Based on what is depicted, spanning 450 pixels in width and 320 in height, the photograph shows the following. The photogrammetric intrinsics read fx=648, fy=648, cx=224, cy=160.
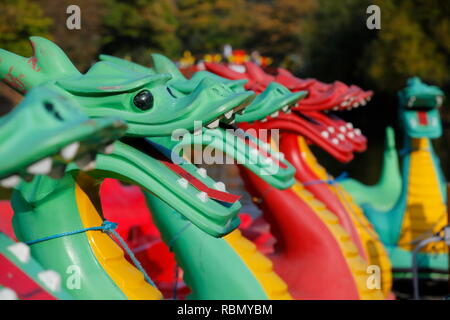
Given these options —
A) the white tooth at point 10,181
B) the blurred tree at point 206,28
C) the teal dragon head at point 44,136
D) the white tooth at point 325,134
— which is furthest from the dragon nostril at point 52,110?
the blurred tree at point 206,28

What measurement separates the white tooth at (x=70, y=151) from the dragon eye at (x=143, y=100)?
1.58ft

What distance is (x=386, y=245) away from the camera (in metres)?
4.22

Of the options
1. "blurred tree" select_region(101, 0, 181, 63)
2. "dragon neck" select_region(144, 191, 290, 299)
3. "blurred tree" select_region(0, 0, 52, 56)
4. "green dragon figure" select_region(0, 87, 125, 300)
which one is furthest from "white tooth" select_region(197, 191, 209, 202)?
"blurred tree" select_region(101, 0, 181, 63)

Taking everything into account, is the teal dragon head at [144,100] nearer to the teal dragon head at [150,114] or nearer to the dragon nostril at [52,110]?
the teal dragon head at [150,114]

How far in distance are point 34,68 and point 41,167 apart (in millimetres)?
642

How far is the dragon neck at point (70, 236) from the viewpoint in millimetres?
1476

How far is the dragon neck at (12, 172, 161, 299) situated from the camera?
4.84ft

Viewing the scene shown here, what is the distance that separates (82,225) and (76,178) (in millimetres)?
114

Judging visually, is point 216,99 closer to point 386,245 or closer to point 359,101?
point 359,101

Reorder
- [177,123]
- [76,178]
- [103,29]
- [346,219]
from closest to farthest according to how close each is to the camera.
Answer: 1. [177,123]
2. [76,178]
3. [346,219]
4. [103,29]

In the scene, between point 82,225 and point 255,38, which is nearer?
point 82,225

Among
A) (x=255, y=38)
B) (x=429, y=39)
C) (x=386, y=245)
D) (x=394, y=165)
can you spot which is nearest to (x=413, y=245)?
(x=386, y=245)

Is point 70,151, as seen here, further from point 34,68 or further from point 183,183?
point 34,68

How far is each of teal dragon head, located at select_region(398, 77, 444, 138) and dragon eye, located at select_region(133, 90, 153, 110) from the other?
2960 millimetres
